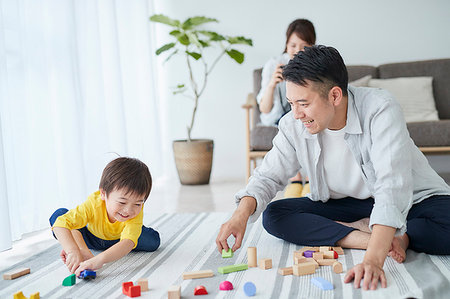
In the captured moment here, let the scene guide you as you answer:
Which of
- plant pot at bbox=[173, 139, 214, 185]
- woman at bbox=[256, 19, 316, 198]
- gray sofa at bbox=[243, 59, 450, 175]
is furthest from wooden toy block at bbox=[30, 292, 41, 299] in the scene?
plant pot at bbox=[173, 139, 214, 185]

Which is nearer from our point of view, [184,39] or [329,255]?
[329,255]

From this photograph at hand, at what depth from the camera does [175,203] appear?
10.7 feet

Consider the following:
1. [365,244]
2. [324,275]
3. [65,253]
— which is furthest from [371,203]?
[65,253]

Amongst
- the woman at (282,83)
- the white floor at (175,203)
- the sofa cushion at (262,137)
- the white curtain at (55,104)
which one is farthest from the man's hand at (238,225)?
the sofa cushion at (262,137)

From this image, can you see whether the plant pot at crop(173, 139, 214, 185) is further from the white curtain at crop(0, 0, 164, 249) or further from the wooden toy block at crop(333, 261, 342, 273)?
the wooden toy block at crop(333, 261, 342, 273)

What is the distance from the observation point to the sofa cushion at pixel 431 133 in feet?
10.8

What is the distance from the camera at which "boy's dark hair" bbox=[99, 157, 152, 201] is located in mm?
1729

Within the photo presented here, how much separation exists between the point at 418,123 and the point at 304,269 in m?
2.11

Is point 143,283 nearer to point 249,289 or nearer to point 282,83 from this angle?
point 249,289

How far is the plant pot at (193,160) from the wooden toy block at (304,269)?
2.49 metres

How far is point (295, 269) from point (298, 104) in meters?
0.53

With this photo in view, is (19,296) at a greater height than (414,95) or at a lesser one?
lesser

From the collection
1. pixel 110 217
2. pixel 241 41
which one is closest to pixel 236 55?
pixel 241 41

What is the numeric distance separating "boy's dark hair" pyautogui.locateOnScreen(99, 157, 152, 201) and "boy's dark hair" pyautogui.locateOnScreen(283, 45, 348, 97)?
611 mm
